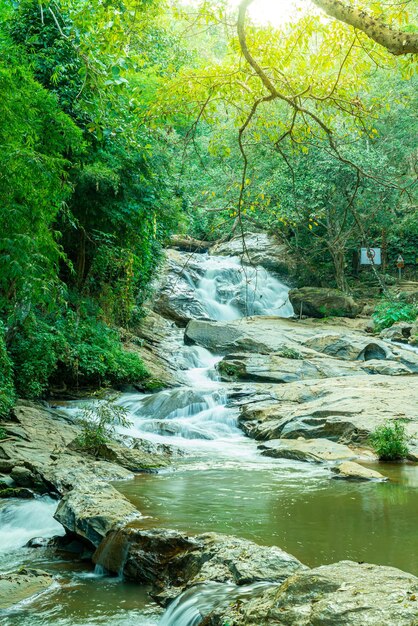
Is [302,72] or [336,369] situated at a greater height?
[302,72]

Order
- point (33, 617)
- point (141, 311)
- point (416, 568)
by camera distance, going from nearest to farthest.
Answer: point (33, 617) < point (416, 568) < point (141, 311)

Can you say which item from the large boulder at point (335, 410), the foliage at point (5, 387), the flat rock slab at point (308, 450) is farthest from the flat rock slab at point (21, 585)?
the large boulder at point (335, 410)

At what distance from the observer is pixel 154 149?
47.0 ft

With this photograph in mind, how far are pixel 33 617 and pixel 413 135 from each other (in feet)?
81.1

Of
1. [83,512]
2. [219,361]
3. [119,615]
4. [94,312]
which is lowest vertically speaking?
[119,615]

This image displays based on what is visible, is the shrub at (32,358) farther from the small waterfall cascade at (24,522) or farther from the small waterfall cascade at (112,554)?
the small waterfall cascade at (112,554)

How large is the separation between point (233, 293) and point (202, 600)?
2133 cm

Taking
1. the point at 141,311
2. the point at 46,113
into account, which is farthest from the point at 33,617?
the point at 141,311

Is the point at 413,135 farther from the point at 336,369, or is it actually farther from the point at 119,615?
the point at 119,615

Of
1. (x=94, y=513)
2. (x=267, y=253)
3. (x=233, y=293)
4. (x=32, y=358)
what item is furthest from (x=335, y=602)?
(x=267, y=253)

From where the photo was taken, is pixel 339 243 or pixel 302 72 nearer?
pixel 302 72

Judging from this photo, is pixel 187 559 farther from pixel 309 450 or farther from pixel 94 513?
pixel 309 450

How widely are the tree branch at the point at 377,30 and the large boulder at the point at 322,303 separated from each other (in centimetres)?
2122

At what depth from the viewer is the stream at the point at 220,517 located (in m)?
4.45
